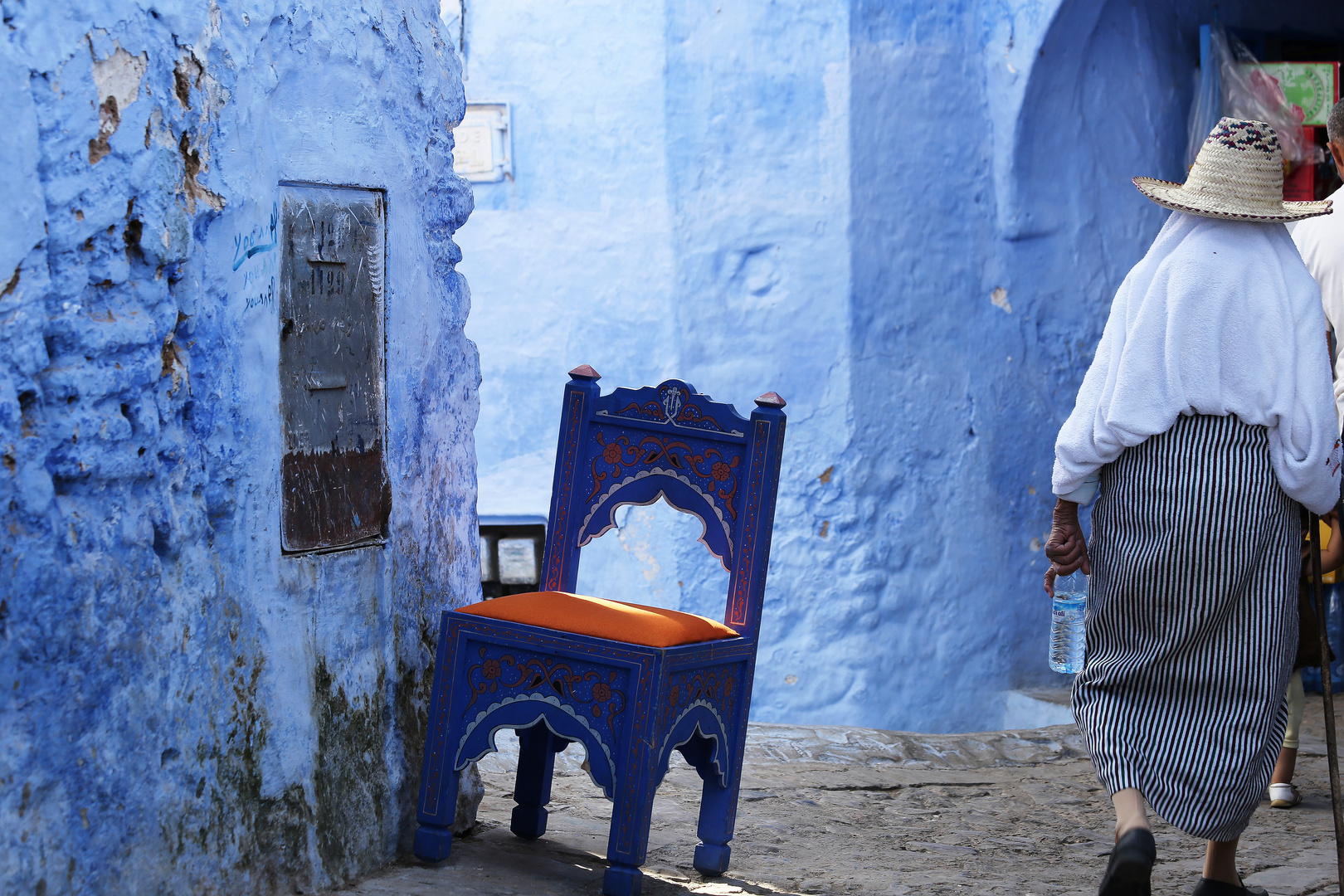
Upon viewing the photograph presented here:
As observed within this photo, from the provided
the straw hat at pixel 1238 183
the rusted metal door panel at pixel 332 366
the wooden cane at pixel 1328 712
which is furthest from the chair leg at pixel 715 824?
the straw hat at pixel 1238 183

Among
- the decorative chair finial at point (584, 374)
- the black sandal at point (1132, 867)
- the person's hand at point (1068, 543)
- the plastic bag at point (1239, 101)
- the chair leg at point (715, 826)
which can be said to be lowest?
the chair leg at point (715, 826)

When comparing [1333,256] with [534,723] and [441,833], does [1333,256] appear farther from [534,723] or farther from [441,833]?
[441,833]

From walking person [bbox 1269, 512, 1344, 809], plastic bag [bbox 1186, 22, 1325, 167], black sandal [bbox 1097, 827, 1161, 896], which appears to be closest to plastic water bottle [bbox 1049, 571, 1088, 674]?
walking person [bbox 1269, 512, 1344, 809]

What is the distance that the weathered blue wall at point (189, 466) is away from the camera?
2.21 m

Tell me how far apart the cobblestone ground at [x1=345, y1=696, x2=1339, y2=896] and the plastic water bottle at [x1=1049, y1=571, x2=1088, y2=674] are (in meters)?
0.56

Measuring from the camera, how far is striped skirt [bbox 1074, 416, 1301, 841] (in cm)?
269

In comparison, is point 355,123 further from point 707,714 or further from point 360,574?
point 707,714

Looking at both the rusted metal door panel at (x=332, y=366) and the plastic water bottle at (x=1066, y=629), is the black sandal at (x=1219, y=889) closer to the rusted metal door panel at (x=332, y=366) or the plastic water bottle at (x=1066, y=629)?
the rusted metal door panel at (x=332, y=366)

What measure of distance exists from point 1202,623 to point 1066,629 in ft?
10.1

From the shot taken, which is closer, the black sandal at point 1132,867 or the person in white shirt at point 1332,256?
the black sandal at point 1132,867

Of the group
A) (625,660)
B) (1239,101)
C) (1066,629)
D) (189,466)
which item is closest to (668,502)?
(625,660)

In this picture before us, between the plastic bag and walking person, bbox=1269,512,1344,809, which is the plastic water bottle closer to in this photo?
walking person, bbox=1269,512,1344,809

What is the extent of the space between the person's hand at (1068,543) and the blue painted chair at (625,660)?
24.5 inches

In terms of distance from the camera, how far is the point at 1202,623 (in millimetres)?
2701
